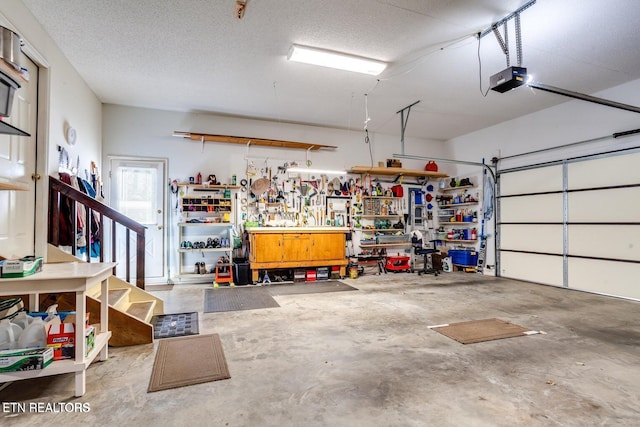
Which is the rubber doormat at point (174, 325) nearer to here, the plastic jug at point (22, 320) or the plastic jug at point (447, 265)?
the plastic jug at point (22, 320)

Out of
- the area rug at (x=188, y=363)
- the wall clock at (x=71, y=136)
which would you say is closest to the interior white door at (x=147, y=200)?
the wall clock at (x=71, y=136)

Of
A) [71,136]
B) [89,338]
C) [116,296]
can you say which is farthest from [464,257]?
[71,136]

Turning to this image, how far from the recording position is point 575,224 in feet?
18.7

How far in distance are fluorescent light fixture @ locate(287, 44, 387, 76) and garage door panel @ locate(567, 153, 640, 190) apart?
421 centimetres

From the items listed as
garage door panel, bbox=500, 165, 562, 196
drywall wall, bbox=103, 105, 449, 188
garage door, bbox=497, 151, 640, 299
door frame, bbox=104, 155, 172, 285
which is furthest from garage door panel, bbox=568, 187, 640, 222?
door frame, bbox=104, 155, 172, 285

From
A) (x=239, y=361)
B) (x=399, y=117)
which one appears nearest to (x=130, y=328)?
(x=239, y=361)

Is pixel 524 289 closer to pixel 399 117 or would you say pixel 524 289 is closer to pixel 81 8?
pixel 399 117

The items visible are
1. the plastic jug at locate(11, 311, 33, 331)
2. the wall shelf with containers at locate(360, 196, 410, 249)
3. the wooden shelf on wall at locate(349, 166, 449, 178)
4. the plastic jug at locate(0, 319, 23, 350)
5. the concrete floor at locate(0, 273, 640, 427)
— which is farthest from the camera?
the wall shelf with containers at locate(360, 196, 410, 249)

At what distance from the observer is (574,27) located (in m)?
3.51

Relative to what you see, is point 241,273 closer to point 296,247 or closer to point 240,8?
point 296,247

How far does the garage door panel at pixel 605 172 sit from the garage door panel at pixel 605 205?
0.45 feet

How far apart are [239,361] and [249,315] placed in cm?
136

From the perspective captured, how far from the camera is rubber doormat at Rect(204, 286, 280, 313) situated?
4.42 meters

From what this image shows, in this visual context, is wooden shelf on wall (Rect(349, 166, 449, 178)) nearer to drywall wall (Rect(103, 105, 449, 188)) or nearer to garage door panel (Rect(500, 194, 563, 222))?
drywall wall (Rect(103, 105, 449, 188))
